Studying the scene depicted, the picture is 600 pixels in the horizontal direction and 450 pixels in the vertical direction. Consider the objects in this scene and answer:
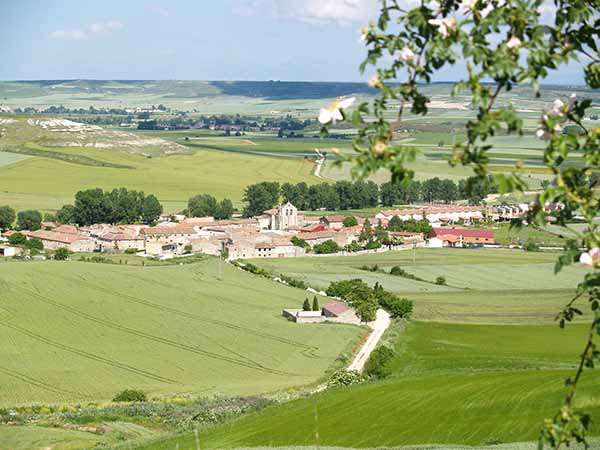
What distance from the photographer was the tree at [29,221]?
8181 centimetres

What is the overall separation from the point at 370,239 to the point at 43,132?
75.5 metres

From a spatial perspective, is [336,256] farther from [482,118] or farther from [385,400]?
[482,118]

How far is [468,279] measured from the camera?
5900 cm

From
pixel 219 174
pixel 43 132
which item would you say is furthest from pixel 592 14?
pixel 43 132

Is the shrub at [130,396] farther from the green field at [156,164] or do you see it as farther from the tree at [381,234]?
the green field at [156,164]

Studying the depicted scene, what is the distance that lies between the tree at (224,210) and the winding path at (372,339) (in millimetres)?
45563

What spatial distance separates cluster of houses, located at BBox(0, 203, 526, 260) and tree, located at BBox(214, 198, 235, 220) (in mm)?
3578

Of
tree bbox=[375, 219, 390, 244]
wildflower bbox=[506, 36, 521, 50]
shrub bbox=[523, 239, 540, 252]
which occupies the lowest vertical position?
tree bbox=[375, 219, 390, 244]

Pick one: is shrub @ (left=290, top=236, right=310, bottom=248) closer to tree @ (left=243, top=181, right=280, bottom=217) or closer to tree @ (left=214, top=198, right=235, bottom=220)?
tree @ (left=214, top=198, right=235, bottom=220)

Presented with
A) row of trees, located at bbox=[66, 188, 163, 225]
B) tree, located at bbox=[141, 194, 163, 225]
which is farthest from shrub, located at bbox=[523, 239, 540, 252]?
row of trees, located at bbox=[66, 188, 163, 225]

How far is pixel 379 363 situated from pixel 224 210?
59.2m

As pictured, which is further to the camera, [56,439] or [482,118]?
[56,439]

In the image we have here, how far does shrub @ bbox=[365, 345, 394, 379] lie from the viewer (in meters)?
34.6

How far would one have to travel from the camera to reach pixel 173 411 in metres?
26.7
